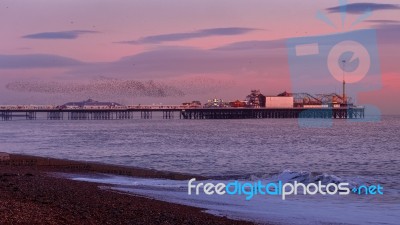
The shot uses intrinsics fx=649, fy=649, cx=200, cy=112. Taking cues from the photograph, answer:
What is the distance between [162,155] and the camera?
31.2 m

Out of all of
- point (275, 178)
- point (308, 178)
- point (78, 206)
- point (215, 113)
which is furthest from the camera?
point (215, 113)

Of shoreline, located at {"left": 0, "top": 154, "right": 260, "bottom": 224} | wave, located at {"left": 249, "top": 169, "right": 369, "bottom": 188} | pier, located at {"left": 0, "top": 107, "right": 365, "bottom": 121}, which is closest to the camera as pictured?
shoreline, located at {"left": 0, "top": 154, "right": 260, "bottom": 224}

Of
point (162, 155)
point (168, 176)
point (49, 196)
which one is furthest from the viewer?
point (162, 155)

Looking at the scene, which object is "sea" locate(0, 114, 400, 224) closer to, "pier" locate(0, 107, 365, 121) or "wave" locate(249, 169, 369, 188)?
"wave" locate(249, 169, 369, 188)

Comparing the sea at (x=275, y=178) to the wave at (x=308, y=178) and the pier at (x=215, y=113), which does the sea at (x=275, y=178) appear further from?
the pier at (x=215, y=113)

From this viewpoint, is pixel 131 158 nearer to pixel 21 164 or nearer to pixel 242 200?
pixel 21 164

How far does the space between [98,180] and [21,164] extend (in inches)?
242

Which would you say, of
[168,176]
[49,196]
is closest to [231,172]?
[168,176]

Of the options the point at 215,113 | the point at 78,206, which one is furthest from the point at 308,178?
the point at 215,113

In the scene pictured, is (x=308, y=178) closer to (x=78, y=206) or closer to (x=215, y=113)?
(x=78, y=206)

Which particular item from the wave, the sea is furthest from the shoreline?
the wave

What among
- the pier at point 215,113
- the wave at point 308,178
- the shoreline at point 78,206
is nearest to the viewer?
the shoreline at point 78,206

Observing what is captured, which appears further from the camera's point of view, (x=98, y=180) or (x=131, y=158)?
(x=131, y=158)

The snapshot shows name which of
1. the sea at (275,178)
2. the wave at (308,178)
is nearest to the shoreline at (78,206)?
the sea at (275,178)
